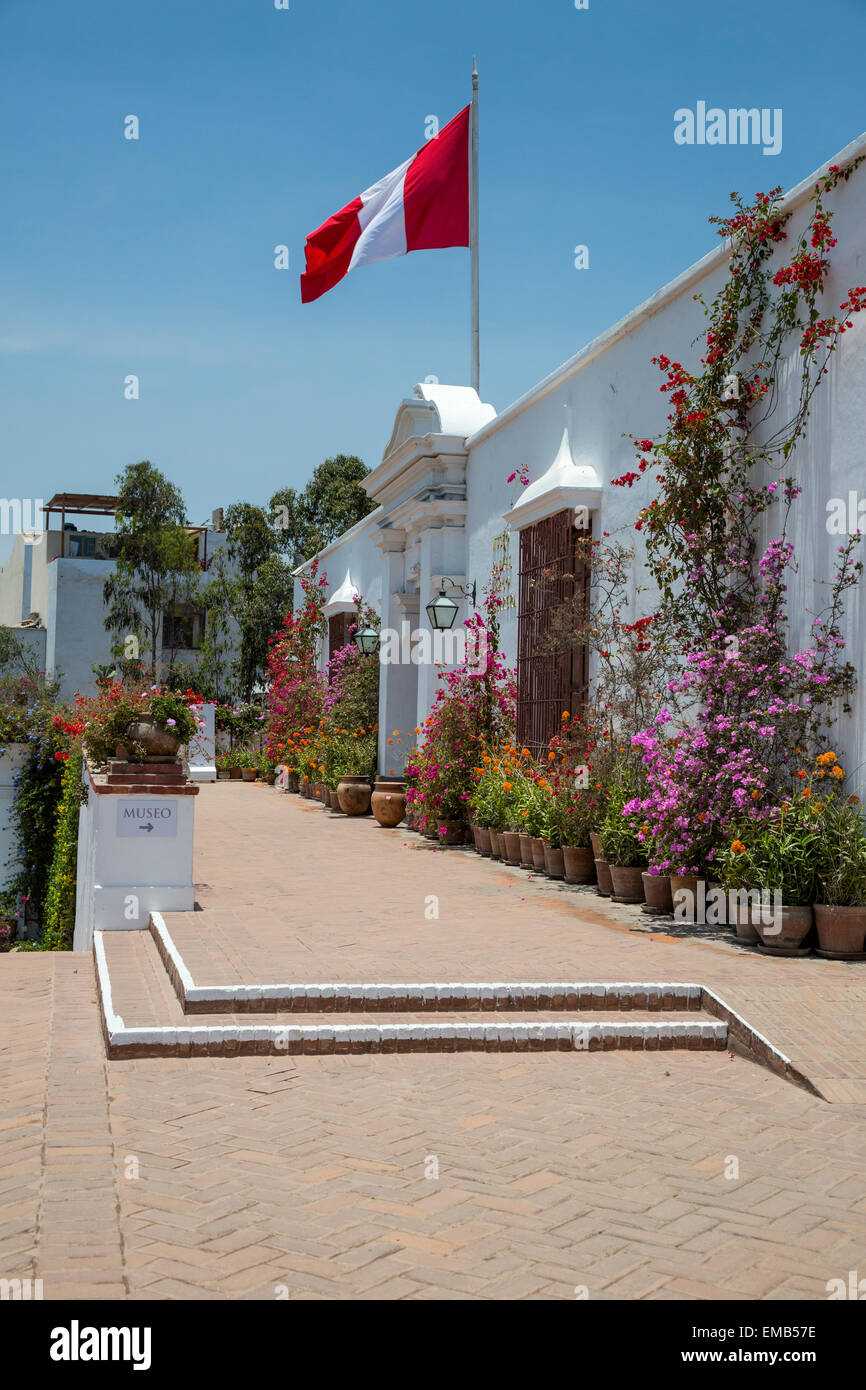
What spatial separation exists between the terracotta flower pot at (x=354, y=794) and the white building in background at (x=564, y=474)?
516mm

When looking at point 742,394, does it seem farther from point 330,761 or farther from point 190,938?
point 330,761

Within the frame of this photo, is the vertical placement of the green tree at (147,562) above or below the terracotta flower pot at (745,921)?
above

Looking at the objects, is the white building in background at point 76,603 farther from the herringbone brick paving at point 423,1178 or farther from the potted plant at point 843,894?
the herringbone brick paving at point 423,1178

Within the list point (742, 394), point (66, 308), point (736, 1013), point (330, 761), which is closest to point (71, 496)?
point (330, 761)

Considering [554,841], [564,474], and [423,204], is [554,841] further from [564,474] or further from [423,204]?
[423,204]

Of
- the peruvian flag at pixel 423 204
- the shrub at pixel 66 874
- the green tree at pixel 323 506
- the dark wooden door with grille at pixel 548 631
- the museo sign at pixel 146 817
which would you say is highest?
the peruvian flag at pixel 423 204

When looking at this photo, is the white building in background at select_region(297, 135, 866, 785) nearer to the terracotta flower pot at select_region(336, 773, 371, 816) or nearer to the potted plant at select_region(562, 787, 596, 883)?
the terracotta flower pot at select_region(336, 773, 371, 816)

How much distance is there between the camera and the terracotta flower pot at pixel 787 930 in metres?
6.82

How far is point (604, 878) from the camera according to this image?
902cm

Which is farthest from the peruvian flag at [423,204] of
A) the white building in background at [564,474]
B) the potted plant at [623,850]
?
the potted plant at [623,850]

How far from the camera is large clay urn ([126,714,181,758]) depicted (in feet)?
26.2

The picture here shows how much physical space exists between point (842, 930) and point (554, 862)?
11.7 feet

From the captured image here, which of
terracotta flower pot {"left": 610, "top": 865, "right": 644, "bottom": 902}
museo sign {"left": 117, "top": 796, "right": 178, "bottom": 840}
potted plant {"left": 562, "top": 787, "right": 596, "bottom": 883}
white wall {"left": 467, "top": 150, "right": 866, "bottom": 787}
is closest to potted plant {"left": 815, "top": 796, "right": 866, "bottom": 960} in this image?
white wall {"left": 467, "top": 150, "right": 866, "bottom": 787}

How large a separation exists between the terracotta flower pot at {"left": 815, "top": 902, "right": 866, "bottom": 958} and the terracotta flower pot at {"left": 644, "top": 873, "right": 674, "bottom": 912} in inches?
55.9
